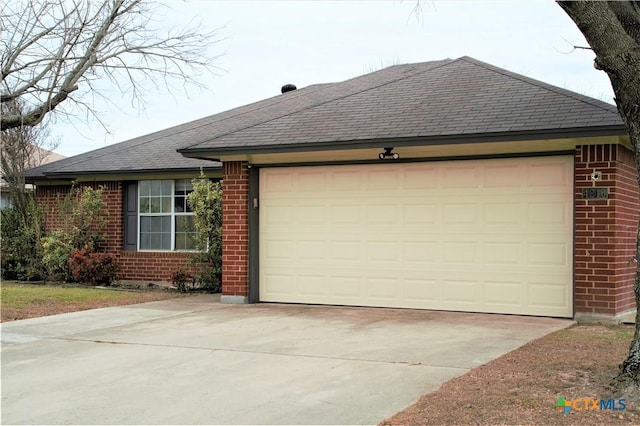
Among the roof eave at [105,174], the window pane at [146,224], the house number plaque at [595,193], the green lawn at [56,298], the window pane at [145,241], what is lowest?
the green lawn at [56,298]

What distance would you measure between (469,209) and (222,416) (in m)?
7.02

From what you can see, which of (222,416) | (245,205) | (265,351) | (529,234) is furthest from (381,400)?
(245,205)

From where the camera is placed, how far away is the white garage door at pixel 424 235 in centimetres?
1152

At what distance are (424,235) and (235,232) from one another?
3.58 metres

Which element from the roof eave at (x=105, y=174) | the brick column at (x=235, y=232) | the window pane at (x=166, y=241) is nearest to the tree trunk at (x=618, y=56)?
the brick column at (x=235, y=232)

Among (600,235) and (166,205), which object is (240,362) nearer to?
(600,235)

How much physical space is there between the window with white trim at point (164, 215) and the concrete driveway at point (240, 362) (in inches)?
206

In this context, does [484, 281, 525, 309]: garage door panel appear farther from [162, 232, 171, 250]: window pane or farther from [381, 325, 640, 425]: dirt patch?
[162, 232, 171, 250]: window pane

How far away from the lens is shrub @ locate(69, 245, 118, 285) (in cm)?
1714

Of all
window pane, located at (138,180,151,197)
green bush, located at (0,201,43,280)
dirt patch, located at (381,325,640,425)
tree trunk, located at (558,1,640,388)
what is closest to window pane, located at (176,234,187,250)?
window pane, located at (138,180,151,197)

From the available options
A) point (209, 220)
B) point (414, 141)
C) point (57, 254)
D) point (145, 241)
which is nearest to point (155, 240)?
point (145, 241)

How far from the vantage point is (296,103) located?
17078 mm

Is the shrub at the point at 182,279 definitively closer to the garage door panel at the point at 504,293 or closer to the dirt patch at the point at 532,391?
the garage door panel at the point at 504,293

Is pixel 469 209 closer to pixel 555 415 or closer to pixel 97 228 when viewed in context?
pixel 555 415
